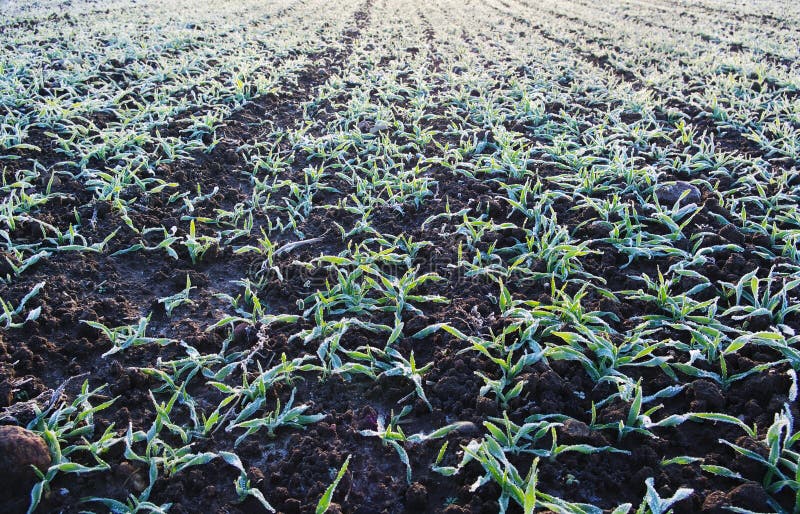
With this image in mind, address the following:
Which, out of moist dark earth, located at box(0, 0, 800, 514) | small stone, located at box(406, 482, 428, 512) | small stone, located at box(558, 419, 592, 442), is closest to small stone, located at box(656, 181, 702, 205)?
moist dark earth, located at box(0, 0, 800, 514)

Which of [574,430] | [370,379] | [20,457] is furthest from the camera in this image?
[370,379]

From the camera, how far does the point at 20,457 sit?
5.55ft

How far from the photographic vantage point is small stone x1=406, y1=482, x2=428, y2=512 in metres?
1.73

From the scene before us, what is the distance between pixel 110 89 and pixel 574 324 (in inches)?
202

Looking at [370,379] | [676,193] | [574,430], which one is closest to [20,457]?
[370,379]

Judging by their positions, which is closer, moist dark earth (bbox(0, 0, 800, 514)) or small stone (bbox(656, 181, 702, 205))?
moist dark earth (bbox(0, 0, 800, 514))

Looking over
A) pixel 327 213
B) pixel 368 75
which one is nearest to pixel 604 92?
pixel 368 75

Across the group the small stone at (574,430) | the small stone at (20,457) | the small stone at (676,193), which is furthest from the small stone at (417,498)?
the small stone at (676,193)

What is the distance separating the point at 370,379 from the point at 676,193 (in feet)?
8.14

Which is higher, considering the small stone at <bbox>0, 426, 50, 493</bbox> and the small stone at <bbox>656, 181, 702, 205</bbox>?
the small stone at <bbox>656, 181, 702, 205</bbox>

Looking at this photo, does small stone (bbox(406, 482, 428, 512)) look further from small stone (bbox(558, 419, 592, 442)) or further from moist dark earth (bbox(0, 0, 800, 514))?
small stone (bbox(558, 419, 592, 442))

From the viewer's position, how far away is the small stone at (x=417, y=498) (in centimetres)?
173

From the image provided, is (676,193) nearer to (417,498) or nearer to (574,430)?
(574,430)

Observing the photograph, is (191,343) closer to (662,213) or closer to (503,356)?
(503,356)
